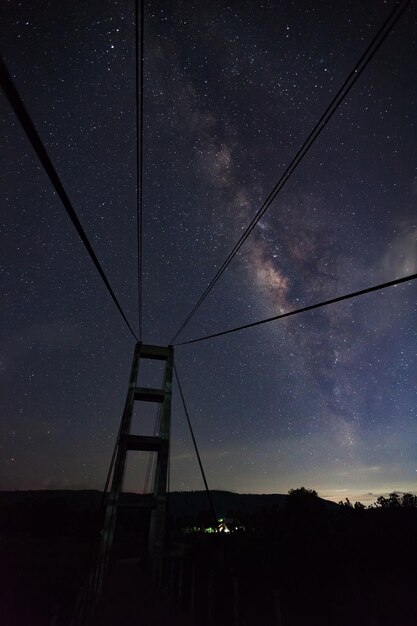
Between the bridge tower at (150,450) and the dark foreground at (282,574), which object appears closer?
the bridge tower at (150,450)

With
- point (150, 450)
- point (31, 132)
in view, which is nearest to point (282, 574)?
point (150, 450)

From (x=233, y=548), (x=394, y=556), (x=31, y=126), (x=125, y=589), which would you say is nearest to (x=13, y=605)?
(x=233, y=548)

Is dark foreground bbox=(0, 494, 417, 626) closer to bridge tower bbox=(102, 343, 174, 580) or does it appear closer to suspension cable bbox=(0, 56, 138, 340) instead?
bridge tower bbox=(102, 343, 174, 580)

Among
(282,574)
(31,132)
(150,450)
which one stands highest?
(150,450)

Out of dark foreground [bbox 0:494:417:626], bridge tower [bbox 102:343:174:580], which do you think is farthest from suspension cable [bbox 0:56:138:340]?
dark foreground [bbox 0:494:417:626]

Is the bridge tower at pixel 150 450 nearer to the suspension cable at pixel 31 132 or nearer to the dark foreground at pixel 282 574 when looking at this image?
the dark foreground at pixel 282 574

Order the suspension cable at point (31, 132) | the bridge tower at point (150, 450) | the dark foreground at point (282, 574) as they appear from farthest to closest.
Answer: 1. the dark foreground at point (282, 574)
2. the bridge tower at point (150, 450)
3. the suspension cable at point (31, 132)

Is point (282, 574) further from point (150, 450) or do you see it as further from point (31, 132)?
point (31, 132)

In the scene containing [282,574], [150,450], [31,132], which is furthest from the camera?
[282,574]

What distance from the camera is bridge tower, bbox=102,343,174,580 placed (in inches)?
563

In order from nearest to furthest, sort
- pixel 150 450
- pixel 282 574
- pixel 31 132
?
pixel 31 132 → pixel 150 450 → pixel 282 574

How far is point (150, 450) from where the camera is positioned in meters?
17.7

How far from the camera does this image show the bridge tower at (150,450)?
1431 cm

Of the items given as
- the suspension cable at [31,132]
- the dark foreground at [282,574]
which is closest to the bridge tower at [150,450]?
the dark foreground at [282,574]
